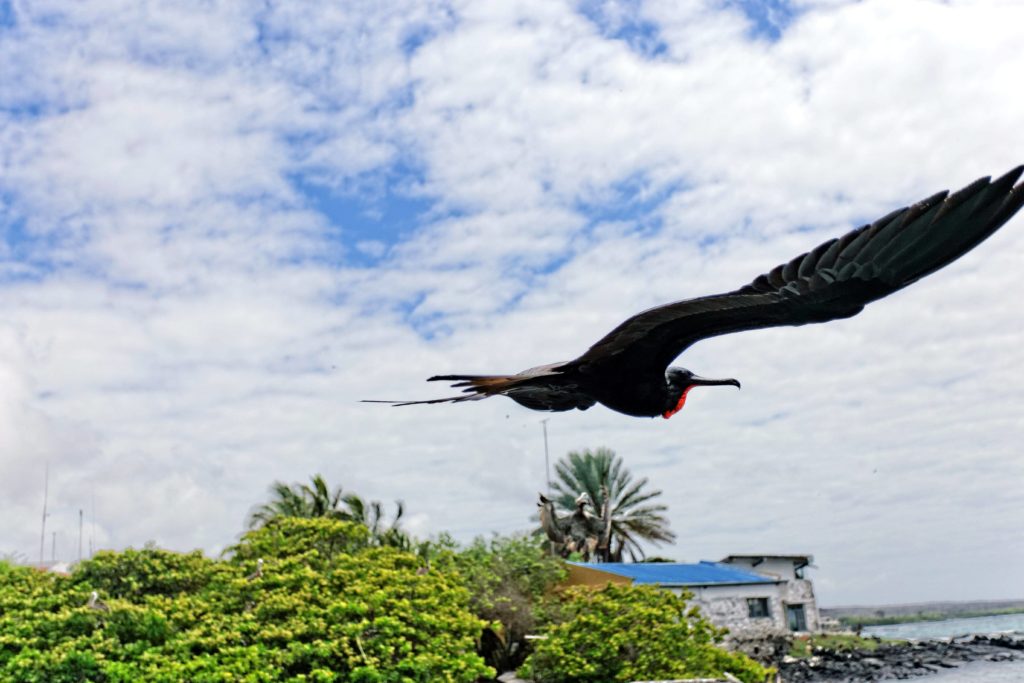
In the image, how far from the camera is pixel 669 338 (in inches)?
142

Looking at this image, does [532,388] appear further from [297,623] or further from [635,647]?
[635,647]

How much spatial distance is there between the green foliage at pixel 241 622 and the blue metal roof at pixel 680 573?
9442 mm

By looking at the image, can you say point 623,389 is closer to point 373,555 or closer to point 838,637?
point 373,555

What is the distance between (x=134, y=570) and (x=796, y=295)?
50.9 ft

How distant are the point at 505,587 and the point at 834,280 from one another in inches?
748

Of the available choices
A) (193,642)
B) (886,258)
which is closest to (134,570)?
(193,642)

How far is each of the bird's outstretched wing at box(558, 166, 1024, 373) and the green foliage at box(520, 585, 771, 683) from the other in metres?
12.9

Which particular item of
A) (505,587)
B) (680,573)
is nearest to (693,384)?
(505,587)

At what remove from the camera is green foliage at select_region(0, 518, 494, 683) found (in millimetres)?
13688

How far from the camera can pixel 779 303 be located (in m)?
3.48

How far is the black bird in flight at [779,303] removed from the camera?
3.03 m

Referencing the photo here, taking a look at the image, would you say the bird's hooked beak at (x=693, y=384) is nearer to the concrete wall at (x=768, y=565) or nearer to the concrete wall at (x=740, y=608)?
the concrete wall at (x=740, y=608)

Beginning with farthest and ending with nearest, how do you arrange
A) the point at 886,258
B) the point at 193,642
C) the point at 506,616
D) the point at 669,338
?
the point at 506,616
the point at 193,642
the point at 669,338
the point at 886,258

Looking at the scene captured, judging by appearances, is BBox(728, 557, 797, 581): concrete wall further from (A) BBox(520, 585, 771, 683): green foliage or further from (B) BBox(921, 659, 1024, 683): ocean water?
(A) BBox(520, 585, 771, 683): green foliage
